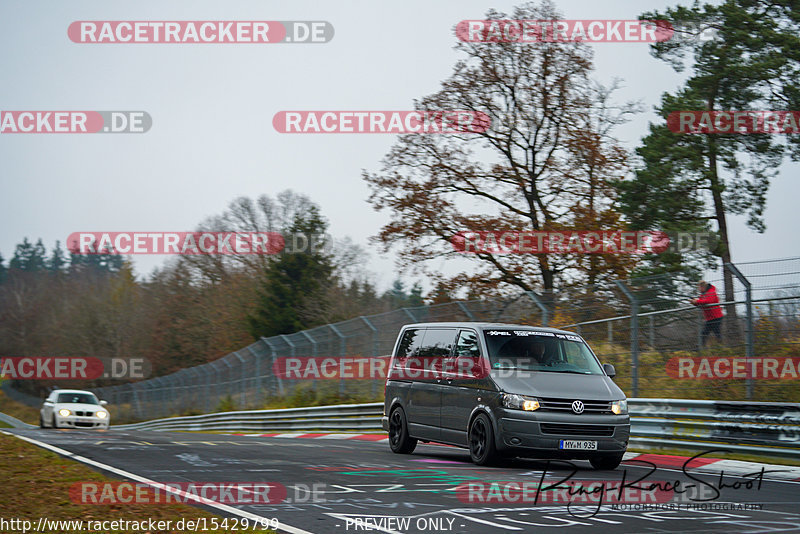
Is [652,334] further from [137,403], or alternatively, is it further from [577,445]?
[137,403]

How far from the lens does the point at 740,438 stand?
12844mm

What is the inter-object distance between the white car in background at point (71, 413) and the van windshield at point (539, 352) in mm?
17494

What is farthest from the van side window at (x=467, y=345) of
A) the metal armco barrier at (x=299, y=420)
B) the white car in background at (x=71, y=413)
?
the white car in background at (x=71, y=413)

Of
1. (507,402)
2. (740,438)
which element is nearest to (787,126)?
(740,438)

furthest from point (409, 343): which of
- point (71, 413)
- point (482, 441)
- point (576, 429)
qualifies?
point (71, 413)

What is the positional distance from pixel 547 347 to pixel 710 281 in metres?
3.41

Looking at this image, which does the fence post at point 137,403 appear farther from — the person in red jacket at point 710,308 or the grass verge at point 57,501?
the grass verge at point 57,501

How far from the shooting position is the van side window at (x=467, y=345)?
12672 mm

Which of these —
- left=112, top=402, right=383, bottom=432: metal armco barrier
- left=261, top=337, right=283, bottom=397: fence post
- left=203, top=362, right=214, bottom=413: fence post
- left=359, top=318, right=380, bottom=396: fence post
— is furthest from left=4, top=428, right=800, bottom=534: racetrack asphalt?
left=203, top=362, right=214, bottom=413: fence post

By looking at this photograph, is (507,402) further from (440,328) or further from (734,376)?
(734,376)

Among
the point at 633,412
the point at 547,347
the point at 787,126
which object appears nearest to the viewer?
the point at 547,347

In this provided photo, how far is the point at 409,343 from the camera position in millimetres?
14672

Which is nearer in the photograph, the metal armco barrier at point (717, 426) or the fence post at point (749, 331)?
the metal armco barrier at point (717, 426)

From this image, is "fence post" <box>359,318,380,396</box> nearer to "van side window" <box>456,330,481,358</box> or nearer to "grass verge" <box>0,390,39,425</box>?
"van side window" <box>456,330,481,358</box>
